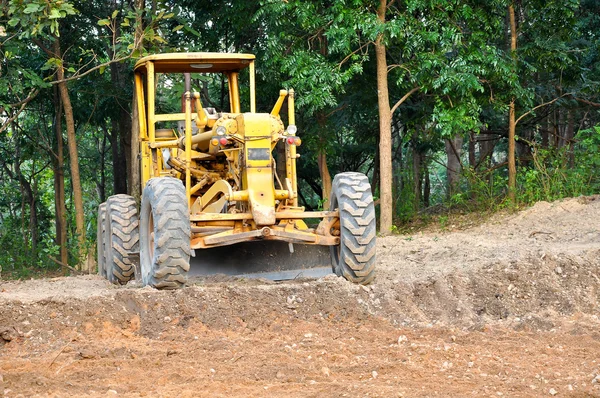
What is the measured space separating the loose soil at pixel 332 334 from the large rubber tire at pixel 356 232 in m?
0.22

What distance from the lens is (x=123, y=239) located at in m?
9.69

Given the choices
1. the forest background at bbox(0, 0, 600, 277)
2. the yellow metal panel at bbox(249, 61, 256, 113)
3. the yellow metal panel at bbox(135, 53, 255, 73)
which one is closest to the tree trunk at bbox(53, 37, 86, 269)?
the forest background at bbox(0, 0, 600, 277)

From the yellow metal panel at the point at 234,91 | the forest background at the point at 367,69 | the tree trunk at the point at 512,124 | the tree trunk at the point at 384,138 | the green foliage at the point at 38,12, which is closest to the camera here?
the yellow metal panel at the point at 234,91

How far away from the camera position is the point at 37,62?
17234mm

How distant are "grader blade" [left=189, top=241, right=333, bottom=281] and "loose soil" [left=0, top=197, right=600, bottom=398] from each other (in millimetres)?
416

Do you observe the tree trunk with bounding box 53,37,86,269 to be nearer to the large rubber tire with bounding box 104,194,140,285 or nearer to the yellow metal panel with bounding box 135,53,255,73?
the large rubber tire with bounding box 104,194,140,285

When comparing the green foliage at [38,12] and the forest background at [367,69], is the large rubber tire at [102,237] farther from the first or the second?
the green foliage at [38,12]

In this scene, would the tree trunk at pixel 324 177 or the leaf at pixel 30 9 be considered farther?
the tree trunk at pixel 324 177

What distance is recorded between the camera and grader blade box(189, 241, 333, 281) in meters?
9.39

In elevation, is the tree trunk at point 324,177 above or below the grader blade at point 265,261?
above

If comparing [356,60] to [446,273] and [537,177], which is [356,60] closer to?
[537,177]

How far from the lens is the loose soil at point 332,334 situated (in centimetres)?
562

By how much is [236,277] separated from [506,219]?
6.38 m

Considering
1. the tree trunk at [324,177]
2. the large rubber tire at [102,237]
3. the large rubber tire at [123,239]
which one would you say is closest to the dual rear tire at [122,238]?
the large rubber tire at [123,239]
